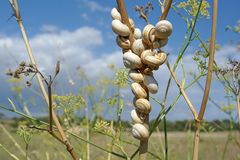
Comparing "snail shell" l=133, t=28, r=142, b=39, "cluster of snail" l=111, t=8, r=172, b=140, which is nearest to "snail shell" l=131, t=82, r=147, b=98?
"cluster of snail" l=111, t=8, r=172, b=140

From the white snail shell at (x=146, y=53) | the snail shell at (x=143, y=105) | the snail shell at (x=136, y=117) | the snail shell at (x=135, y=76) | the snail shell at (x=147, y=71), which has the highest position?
the white snail shell at (x=146, y=53)

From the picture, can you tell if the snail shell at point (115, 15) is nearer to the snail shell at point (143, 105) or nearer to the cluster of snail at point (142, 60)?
the cluster of snail at point (142, 60)

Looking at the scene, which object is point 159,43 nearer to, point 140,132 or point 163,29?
point 163,29

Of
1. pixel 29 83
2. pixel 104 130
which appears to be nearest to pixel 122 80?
pixel 104 130

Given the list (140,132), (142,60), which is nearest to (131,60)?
(142,60)

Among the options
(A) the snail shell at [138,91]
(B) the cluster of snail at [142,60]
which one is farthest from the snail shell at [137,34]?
(A) the snail shell at [138,91]

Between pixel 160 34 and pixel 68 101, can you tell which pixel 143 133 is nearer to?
pixel 160 34
